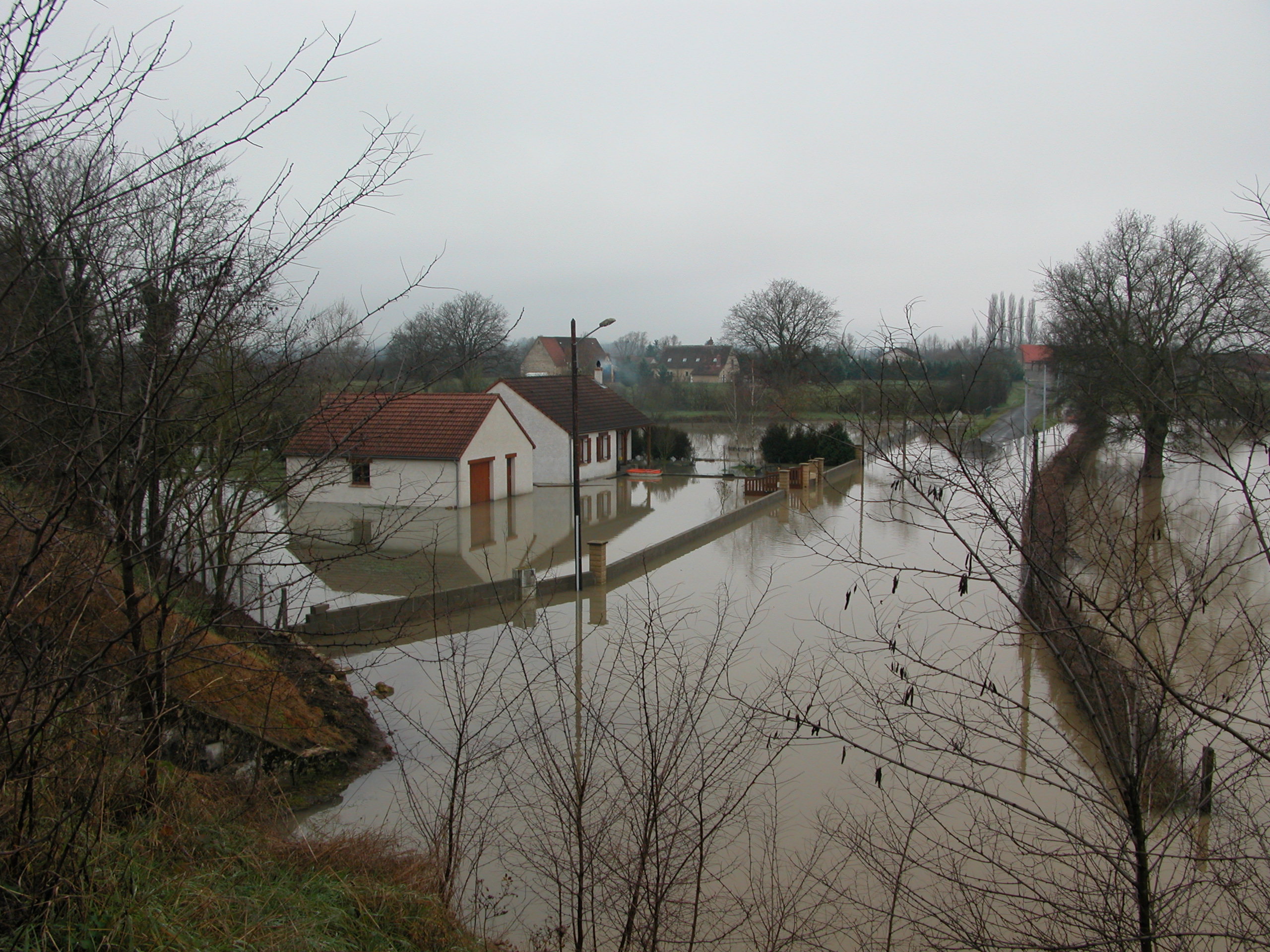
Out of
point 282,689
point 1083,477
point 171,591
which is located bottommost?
point 282,689

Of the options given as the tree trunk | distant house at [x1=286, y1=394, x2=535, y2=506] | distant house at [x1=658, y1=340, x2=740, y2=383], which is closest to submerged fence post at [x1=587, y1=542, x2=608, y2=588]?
distant house at [x1=286, y1=394, x2=535, y2=506]

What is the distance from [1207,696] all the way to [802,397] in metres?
34.9

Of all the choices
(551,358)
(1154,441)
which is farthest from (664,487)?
(551,358)

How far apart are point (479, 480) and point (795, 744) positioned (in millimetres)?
18400

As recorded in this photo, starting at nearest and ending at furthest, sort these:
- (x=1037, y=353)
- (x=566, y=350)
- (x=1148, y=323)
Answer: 1. (x=1148, y=323)
2. (x=1037, y=353)
3. (x=566, y=350)

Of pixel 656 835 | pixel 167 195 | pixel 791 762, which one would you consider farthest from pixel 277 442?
pixel 791 762

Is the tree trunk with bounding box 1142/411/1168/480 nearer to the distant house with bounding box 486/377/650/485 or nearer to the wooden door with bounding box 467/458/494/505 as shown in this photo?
the wooden door with bounding box 467/458/494/505

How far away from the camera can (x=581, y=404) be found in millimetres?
32906

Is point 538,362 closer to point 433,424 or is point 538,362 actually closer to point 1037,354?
point 1037,354

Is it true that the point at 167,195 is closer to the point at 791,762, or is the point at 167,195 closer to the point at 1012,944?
the point at 1012,944

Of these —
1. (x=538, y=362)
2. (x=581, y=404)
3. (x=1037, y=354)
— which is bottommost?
(x=581, y=404)

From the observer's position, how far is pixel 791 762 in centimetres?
898

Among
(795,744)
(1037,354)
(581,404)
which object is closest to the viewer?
(795,744)

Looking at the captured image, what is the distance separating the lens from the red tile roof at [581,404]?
102 ft
